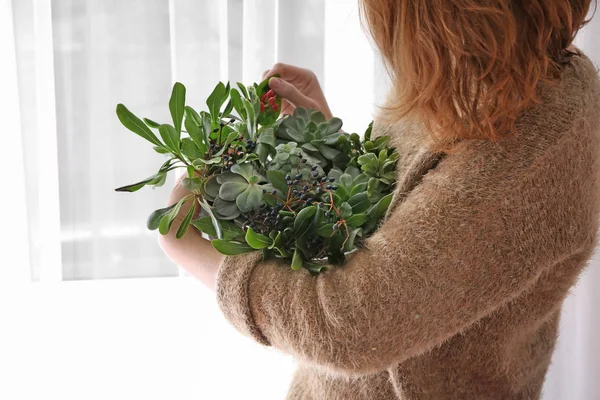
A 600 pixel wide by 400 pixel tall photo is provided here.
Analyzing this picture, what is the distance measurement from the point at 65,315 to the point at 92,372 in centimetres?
17

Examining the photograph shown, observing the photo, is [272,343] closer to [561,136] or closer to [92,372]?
[561,136]

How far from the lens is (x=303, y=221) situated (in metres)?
0.66

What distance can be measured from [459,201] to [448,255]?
6 cm

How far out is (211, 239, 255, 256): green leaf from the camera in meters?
0.66

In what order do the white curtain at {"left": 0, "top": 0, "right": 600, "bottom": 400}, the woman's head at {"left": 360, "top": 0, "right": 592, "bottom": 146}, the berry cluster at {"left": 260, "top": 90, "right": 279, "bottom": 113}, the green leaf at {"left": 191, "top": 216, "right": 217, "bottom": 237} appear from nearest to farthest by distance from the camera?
the woman's head at {"left": 360, "top": 0, "right": 592, "bottom": 146} < the green leaf at {"left": 191, "top": 216, "right": 217, "bottom": 237} < the berry cluster at {"left": 260, "top": 90, "right": 279, "bottom": 113} < the white curtain at {"left": 0, "top": 0, "right": 600, "bottom": 400}

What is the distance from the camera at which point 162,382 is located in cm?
163

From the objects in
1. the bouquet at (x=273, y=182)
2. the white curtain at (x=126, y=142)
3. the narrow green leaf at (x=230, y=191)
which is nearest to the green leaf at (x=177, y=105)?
the bouquet at (x=273, y=182)

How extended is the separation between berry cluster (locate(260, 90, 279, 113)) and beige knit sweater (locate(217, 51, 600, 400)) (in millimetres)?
252

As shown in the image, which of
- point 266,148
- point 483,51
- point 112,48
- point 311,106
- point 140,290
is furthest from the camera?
point 140,290

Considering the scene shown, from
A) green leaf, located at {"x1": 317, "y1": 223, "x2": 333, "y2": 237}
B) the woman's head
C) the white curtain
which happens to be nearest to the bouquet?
green leaf, located at {"x1": 317, "y1": 223, "x2": 333, "y2": 237}


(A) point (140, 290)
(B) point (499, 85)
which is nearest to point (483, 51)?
(B) point (499, 85)

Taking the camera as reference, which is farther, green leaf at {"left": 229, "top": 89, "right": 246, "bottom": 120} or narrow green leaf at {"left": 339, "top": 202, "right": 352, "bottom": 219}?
green leaf at {"left": 229, "top": 89, "right": 246, "bottom": 120}

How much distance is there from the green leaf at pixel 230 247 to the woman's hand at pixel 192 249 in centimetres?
8

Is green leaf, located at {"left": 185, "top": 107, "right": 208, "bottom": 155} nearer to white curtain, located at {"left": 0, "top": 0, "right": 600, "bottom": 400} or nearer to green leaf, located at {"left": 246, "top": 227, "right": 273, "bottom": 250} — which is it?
green leaf, located at {"left": 246, "top": 227, "right": 273, "bottom": 250}
